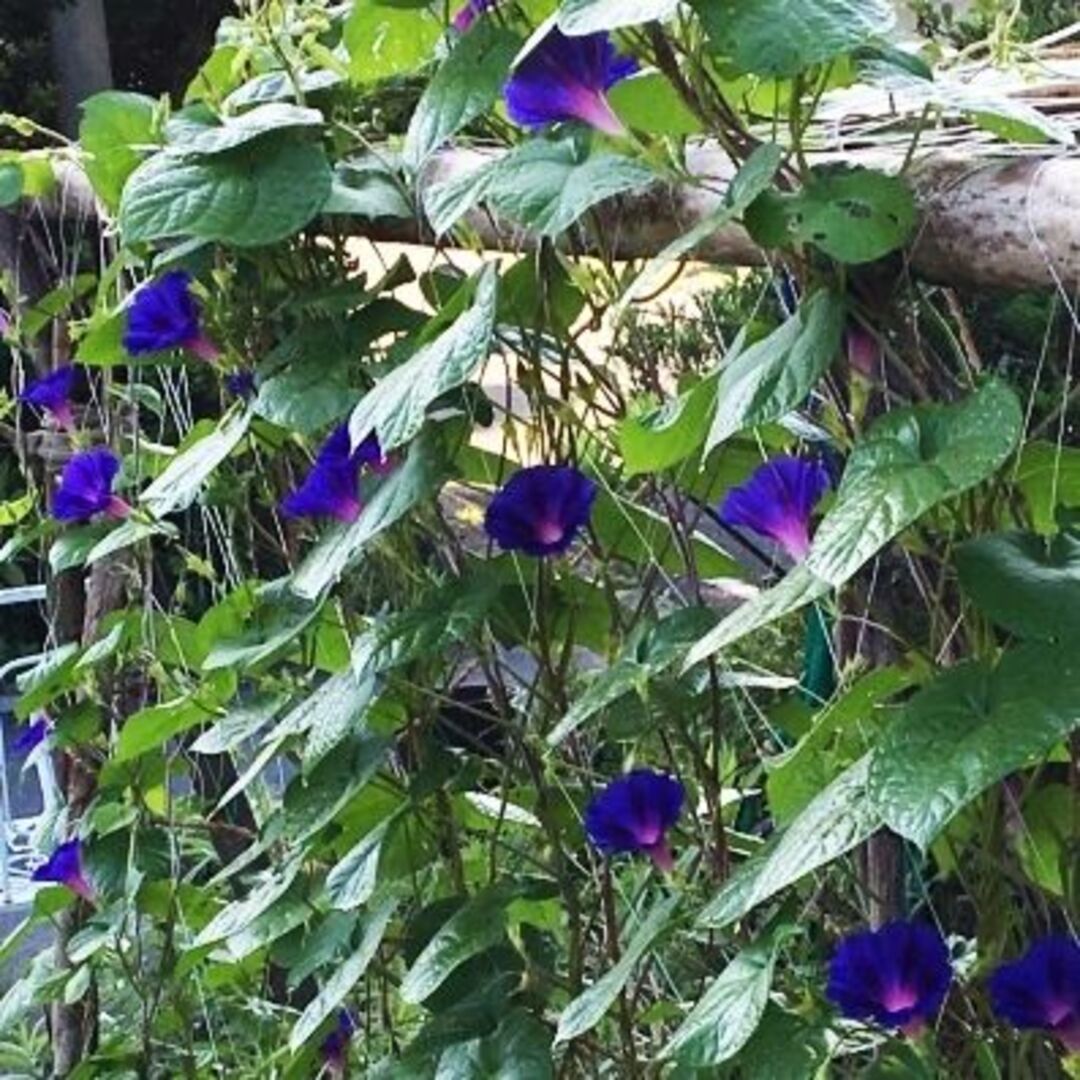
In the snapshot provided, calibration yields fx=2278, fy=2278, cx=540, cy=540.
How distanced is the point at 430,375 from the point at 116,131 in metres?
0.56

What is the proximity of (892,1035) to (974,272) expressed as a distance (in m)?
0.48

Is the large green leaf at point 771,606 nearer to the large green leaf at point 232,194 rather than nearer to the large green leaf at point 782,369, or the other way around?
the large green leaf at point 782,369

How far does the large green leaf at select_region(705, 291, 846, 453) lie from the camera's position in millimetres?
1114

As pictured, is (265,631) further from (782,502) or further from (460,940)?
(782,502)

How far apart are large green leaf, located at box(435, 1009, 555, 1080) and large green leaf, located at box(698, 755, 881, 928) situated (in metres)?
0.37

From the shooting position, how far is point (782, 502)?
1.31 meters

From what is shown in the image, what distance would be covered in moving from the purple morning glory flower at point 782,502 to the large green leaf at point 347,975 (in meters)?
0.52

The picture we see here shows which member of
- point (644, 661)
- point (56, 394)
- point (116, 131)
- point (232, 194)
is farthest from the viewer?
point (56, 394)

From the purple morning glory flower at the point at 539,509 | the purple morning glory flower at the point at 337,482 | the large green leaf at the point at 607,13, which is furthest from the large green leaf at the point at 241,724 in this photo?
the large green leaf at the point at 607,13

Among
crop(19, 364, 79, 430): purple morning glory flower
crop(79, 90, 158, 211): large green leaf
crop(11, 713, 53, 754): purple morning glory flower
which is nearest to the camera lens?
crop(79, 90, 158, 211): large green leaf

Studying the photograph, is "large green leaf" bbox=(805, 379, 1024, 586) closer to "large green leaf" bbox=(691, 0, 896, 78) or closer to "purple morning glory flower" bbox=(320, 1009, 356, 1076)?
"large green leaf" bbox=(691, 0, 896, 78)

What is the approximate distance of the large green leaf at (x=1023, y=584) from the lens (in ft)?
3.54

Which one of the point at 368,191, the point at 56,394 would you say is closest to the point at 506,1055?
the point at 368,191

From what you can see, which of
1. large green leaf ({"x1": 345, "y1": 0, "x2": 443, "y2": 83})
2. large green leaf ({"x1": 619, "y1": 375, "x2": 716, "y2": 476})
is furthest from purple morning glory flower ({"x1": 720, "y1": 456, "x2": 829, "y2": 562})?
large green leaf ({"x1": 345, "y1": 0, "x2": 443, "y2": 83})
